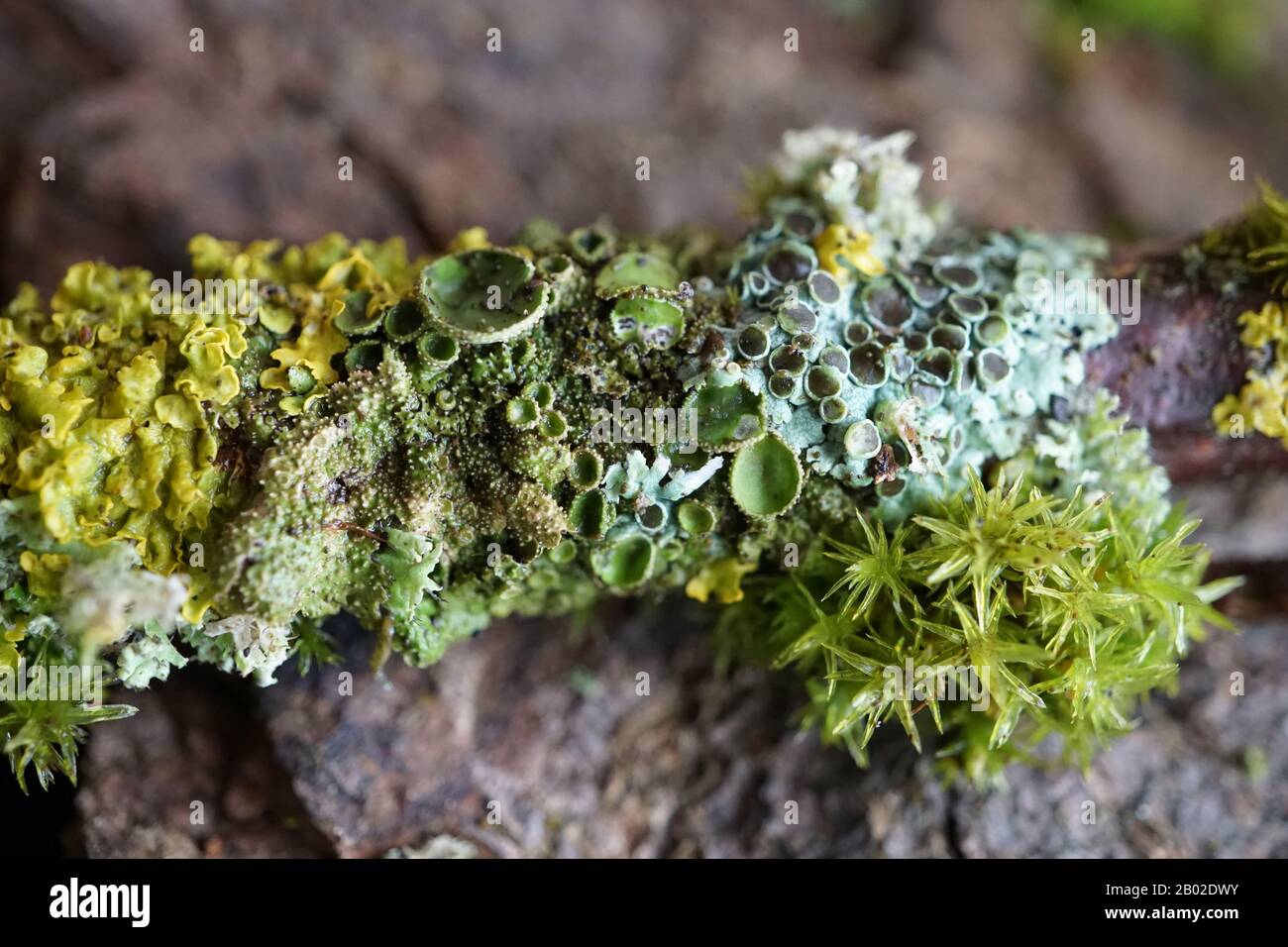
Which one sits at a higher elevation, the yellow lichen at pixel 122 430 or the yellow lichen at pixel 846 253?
the yellow lichen at pixel 846 253

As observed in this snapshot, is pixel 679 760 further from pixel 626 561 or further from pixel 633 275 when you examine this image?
pixel 633 275

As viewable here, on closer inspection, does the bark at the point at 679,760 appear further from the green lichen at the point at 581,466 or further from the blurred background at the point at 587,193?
the green lichen at the point at 581,466

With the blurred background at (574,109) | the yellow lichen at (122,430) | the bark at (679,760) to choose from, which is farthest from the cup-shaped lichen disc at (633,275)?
the blurred background at (574,109)

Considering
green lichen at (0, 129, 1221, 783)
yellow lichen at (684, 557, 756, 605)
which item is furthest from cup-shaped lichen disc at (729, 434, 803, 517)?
yellow lichen at (684, 557, 756, 605)

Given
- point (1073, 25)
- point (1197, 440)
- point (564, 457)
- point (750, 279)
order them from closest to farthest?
point (564, 457)
point (750, 279)
point (1197, 440)
point (1073, 25)

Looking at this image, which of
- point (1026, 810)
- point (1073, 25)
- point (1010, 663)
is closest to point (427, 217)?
point (1010, 663)

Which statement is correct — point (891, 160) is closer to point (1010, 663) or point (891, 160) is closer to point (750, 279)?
point (750, 279)

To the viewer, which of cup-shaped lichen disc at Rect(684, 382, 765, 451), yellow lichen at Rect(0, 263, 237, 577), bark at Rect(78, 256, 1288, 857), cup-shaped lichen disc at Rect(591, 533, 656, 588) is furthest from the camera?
bark at Rect(78, 256, 1288, 857)

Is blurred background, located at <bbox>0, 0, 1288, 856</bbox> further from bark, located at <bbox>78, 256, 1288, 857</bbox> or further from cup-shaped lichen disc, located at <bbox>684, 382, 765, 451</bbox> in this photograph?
cup-shaped lichen disc, located at <bbox>684, 382, 765, 451</bbox>
